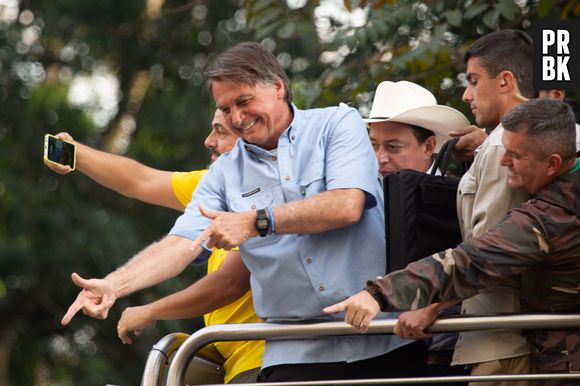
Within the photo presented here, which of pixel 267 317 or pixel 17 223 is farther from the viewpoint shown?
pixel 17 223

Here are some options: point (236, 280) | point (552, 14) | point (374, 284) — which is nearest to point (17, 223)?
point (552, 14)

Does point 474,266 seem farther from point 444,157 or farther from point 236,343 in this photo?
point 236,343

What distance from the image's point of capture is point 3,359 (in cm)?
1552

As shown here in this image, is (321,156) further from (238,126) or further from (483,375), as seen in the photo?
(483,375)

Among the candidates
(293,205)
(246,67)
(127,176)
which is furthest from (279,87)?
(127,176)

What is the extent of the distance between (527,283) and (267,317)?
877mm

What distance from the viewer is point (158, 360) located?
182 inches

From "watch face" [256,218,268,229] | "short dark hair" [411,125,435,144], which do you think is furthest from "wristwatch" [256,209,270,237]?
"short dark hair" [411,125,435,144]

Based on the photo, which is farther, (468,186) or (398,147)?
(398,147)

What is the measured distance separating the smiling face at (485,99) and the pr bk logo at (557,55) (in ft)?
0.60

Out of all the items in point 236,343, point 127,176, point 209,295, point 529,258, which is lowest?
point 236,343

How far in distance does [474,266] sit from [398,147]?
1.39m

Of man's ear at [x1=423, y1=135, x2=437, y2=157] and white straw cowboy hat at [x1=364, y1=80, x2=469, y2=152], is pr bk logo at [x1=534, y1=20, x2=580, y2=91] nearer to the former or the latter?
white straw cowboy hat at [x1=364, y1=80, x2=469, y2=152]

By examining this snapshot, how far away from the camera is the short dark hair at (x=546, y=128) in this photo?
397cm
